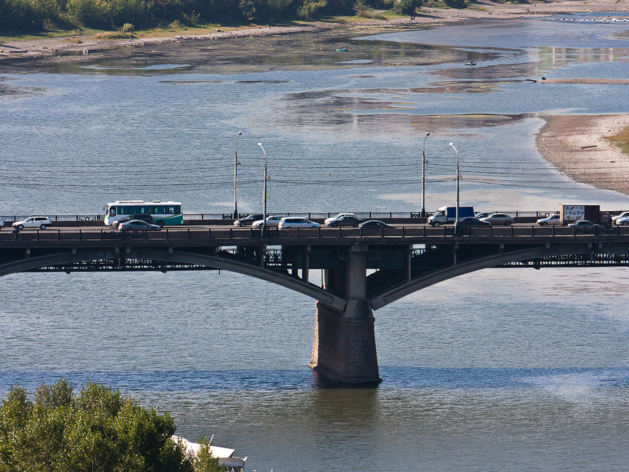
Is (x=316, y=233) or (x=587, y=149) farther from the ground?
(x=316, y=233)

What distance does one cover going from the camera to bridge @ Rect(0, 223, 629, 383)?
77.8 metres

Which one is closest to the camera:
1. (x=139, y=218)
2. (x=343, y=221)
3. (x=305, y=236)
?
(x=305, y=236)

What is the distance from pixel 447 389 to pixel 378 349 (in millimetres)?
10422

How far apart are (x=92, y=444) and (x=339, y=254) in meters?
35.8

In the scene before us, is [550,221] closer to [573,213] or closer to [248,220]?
[573,213]

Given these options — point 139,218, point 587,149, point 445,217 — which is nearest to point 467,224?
point 445,217

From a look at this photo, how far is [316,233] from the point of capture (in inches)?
3150

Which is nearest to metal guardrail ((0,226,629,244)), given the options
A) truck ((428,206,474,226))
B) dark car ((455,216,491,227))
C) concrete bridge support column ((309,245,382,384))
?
concrete bridge support column ((309,245,382,384))

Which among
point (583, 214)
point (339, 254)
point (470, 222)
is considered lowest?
point (339, 254)

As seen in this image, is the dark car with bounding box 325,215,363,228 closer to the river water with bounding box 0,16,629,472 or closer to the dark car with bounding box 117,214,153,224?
the river water with bounding box 0,16,629,472

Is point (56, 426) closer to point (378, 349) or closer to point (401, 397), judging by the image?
point (401, 397)

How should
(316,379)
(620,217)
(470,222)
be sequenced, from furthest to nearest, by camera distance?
(620,217)
(470,222)
(316,379)

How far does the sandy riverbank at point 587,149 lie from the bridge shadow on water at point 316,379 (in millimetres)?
69266

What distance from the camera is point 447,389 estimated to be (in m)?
79.0
